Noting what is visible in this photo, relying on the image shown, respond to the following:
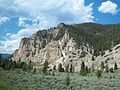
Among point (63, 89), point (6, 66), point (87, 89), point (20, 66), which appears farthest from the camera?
point (20, 66)

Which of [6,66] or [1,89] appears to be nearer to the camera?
[1,89]

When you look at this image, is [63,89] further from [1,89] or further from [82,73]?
[82,73]

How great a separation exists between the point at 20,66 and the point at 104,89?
141839mm

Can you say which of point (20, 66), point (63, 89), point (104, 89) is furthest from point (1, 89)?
point (20, 66)

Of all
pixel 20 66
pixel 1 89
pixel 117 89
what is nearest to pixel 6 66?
pixel 20 66

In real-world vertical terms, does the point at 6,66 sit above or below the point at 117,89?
above

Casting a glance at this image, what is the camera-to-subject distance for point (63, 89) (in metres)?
51.7

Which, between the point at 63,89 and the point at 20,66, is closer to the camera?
the point at 63,89

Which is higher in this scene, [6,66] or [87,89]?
[6,66]

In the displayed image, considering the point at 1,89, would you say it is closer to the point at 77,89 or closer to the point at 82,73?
the point at 77,89

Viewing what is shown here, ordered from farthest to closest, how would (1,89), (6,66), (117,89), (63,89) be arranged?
(6,66) → (117,89) → (63,89) → (1,89)

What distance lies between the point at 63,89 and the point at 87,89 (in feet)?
19.4

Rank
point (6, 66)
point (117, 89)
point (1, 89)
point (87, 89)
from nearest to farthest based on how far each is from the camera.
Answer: point (1, 89) < point (87, 89) < point (117, 89) < point (6, 66)

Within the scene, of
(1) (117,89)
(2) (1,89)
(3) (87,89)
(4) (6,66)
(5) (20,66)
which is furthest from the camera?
(5) (20,66)
